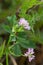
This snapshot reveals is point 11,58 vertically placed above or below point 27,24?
below

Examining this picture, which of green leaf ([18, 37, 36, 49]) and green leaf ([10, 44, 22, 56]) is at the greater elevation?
green leaf ([18, 37, 36, 49])

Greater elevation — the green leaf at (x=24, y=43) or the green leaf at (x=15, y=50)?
the green leaf at (x=24, y=43)

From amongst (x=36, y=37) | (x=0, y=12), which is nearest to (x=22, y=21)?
(x=36, y=37)

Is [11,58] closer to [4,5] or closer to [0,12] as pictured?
[0,12]

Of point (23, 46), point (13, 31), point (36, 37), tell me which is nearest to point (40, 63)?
point (36, 37)

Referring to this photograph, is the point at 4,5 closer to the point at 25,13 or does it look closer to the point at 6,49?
the point at 25,13

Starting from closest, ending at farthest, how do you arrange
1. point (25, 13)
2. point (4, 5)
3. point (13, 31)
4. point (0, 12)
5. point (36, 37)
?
point (13, 31), point (25, 13), point (36, 37), point (0, 12), point (4, 5)

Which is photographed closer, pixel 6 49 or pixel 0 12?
pixel 6 49

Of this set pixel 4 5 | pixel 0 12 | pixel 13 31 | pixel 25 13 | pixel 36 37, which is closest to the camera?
pixel 13 31

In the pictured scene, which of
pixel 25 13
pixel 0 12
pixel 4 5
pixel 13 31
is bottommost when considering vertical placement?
pixel 13 31
